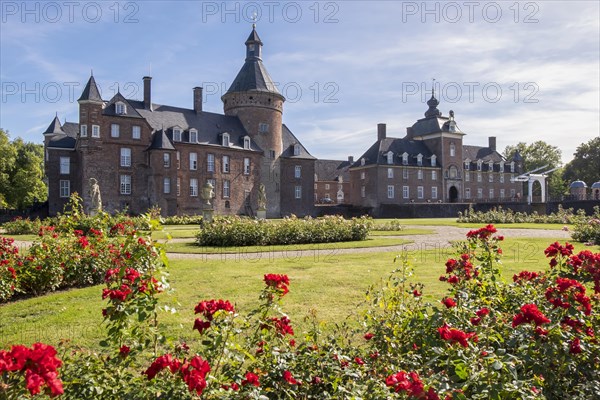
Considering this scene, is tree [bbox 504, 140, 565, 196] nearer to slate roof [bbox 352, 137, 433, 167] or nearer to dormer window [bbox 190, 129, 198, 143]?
slate roof [bbox 352, 137, 433, 167]

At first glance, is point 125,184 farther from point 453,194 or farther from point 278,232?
point 453,194

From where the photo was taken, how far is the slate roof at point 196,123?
4506cm

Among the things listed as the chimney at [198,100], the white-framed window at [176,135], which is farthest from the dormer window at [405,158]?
the white-framed window at [176,135]

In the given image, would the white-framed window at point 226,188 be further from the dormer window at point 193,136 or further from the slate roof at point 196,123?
the dormer window at point 193,136

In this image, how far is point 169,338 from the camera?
3.21 metres

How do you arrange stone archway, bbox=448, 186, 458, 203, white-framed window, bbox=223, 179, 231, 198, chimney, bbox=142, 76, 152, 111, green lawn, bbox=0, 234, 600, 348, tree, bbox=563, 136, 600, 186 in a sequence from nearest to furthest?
green lawn, bbox=0, 234, 600, 348
chimney, bbox=142, 76, 152, 111
white-framed window, bbox=223, 179, 231, 198
stone archway, bbox=448, 186, 458, 203
tree, bbox=563, 136, 600, 186

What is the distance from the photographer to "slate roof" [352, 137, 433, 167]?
60750 millimetres

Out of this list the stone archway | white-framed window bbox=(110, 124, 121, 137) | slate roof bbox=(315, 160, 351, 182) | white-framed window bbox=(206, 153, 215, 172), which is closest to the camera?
white-framed window bbox=(110, 124, 121, 137)

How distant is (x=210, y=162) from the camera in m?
47.4

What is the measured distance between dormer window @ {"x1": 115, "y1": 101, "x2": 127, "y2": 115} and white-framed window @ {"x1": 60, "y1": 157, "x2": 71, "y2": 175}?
6.47 metres

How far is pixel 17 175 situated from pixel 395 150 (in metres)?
45.0

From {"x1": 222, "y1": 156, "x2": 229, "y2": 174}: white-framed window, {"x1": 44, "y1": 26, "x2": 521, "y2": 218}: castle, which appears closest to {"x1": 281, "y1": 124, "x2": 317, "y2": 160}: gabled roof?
{"x1": 44, "y1": 26, "x2": 521, "y2": 218}: castle

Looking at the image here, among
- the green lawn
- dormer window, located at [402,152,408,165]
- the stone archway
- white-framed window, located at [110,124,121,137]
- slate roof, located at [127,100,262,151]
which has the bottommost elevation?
the green lawn

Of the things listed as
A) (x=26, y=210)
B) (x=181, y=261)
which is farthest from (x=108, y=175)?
(x=181, y=261)
